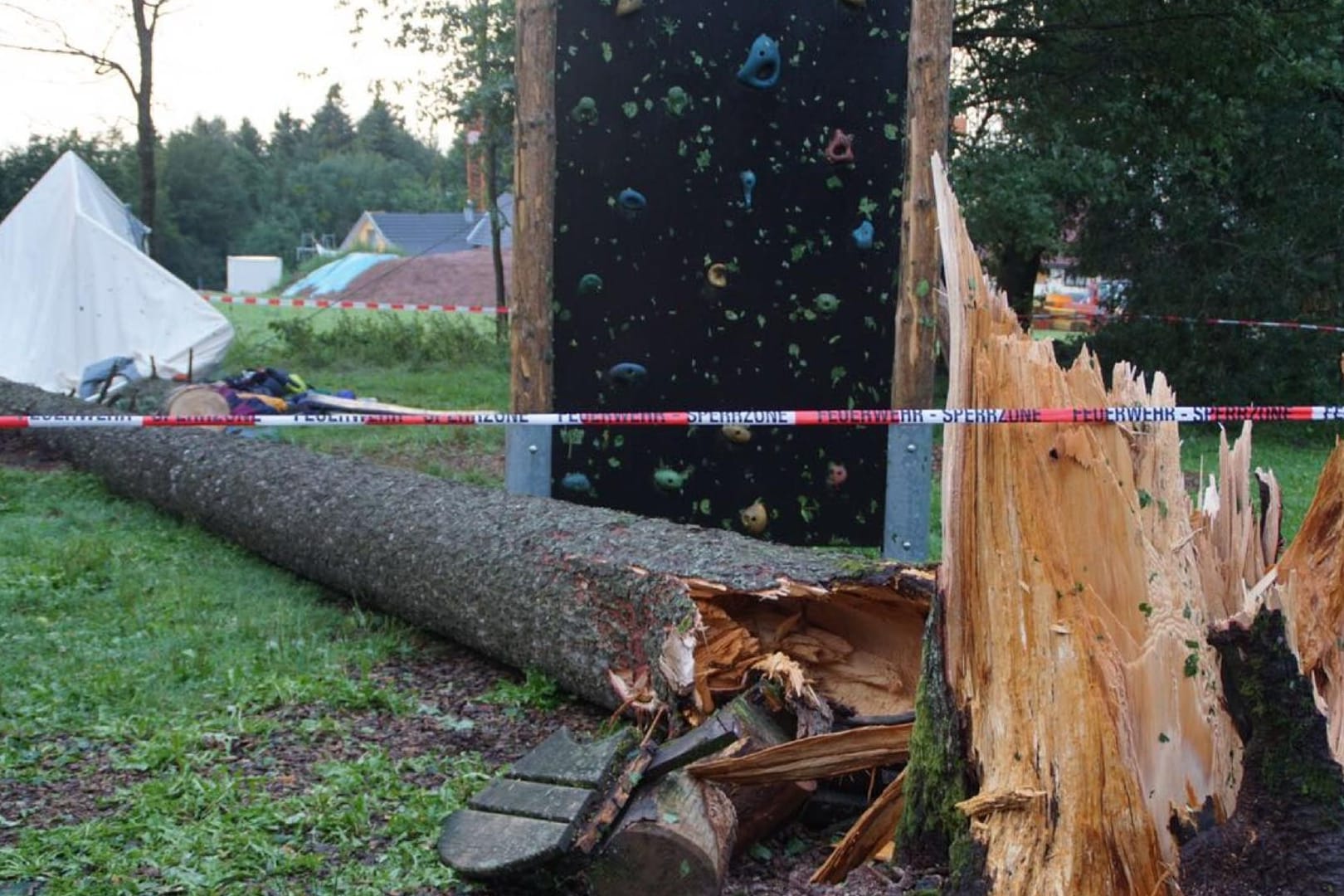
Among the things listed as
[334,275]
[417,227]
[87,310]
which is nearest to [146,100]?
[87,310]

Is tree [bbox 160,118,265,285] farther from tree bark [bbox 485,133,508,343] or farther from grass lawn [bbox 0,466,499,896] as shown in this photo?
grass lawn [bbox 0,466,499,896]

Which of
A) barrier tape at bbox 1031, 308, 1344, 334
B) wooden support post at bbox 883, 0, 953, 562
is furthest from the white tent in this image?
wooden support post at bbox 883, 0, 953, 562

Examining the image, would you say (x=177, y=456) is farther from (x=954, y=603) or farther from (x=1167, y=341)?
(x=1167, y=341)

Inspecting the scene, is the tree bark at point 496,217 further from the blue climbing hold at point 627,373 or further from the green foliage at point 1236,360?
the blue climbing hold at point 627,373

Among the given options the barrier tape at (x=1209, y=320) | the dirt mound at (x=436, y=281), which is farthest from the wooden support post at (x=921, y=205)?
the dirt mound at (x=436, y=281)

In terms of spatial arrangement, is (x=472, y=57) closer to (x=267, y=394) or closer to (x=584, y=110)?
(x=267, y=394)

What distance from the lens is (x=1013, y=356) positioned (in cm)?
316

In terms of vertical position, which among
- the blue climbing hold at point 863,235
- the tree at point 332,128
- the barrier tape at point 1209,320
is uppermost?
the tree at point 332,128

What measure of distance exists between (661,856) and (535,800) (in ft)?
1.25

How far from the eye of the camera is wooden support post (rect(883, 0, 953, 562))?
6512 millimetres

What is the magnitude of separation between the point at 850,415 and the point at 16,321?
11.9m

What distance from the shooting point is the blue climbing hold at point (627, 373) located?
6.49 m

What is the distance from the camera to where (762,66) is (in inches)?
253

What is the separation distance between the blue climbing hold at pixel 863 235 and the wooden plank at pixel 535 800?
377 cm
